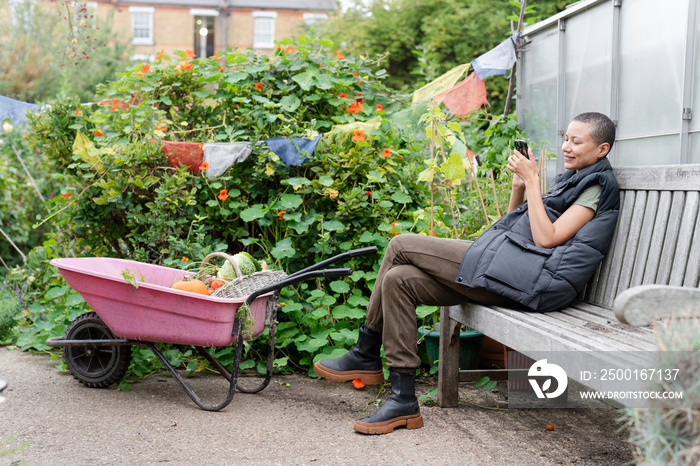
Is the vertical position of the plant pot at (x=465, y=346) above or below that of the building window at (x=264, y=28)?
below

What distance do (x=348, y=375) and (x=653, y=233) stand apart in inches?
57.9

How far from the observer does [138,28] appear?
851 inches

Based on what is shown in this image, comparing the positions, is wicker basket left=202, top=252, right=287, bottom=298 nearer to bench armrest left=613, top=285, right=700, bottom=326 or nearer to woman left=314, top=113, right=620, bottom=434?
woman left=314, top=113, right=620, bottom=434

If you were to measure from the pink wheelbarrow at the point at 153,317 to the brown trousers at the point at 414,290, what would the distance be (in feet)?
0.74

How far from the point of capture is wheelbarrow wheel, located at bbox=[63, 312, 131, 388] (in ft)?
10.3

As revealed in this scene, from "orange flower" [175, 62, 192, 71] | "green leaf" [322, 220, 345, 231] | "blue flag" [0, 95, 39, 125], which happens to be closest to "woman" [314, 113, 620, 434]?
"green leaf" [322, 220, 345, 231]

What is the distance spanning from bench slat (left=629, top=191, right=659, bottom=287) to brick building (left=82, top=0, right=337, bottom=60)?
20.1 meters

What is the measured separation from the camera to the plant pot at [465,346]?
3.28 m

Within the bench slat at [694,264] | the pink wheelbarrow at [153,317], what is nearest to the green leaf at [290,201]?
the pink wheelbarrow at [153,317]

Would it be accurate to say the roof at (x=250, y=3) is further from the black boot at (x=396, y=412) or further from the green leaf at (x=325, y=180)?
the black boot at (x=396, y=412)

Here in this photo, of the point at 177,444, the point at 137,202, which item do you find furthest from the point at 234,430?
the point at 137,202

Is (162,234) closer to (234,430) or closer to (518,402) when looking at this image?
(234,430)

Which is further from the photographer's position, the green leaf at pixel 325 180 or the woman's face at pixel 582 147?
the green leaf at pixel 325 180

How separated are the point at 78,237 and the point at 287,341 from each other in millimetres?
1636
